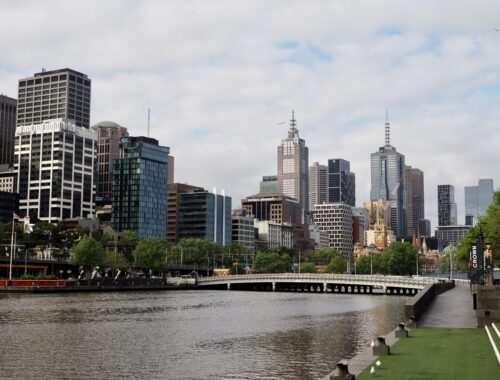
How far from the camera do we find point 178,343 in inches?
2215

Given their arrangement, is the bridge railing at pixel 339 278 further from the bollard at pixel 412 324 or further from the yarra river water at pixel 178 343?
the bollard at pixel 412 324

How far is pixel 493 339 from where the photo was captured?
134 feet

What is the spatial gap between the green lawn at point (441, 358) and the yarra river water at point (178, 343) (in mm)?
6004

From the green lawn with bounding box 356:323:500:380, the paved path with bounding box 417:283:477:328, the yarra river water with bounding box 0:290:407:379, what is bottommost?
the yarra river water with bounding box 0:290:407:379

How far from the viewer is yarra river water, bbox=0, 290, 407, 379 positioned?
41938 mm

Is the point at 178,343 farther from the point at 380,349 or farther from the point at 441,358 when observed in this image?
the point at 441,358

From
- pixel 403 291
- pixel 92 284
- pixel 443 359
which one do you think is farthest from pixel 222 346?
pixel 403 291

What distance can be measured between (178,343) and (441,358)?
1063 inches

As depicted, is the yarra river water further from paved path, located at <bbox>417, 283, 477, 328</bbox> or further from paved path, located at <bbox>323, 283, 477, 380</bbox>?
paved path, located at <bbox>417, 283, 477, 328</bbox>

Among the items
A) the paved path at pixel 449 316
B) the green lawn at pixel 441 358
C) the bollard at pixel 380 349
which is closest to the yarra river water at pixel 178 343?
the bollard at pixel 380 349

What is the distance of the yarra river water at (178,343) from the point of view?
41938 millimetres

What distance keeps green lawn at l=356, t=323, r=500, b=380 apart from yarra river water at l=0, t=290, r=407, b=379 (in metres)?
6.00

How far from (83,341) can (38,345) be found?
14.0 feet

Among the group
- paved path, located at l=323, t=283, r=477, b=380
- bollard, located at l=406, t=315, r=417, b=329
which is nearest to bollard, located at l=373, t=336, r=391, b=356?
paved path, located at l=323, t=283, r=477, b=380
